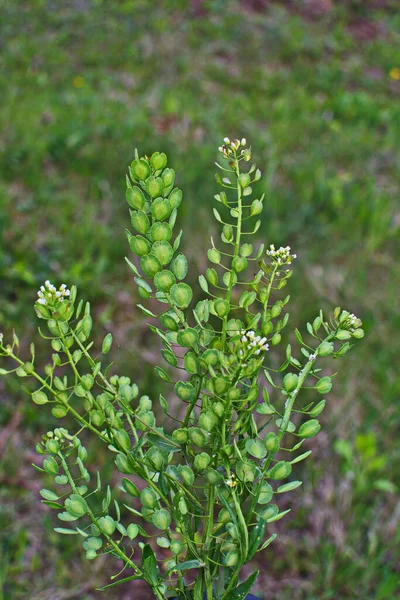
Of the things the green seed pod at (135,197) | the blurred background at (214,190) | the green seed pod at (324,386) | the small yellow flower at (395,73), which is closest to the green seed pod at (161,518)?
the green seed pod at (324,386)

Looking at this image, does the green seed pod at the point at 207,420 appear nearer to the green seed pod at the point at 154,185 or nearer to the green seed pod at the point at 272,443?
the green seed pod at the point at 272,443

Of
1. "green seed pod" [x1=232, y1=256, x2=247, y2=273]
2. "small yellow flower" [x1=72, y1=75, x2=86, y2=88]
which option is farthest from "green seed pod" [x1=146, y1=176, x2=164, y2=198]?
"small yellow flower" [x1=72, y1=75, x2=86, y2=88]

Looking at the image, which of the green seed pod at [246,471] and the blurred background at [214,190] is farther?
the blurred background at [214,190]

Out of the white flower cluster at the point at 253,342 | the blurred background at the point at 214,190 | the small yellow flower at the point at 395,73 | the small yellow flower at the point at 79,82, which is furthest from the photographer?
the small yellow flower at the point at 395,73

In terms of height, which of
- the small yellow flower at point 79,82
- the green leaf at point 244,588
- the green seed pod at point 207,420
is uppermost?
the green seed pod at point 207,420

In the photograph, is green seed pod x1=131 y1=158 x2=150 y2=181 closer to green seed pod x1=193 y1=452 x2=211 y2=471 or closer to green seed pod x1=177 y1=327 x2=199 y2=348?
green seed pod x1=177 y1=327 x2=199 y2=348

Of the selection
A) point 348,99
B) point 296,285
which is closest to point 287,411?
point 296,285
